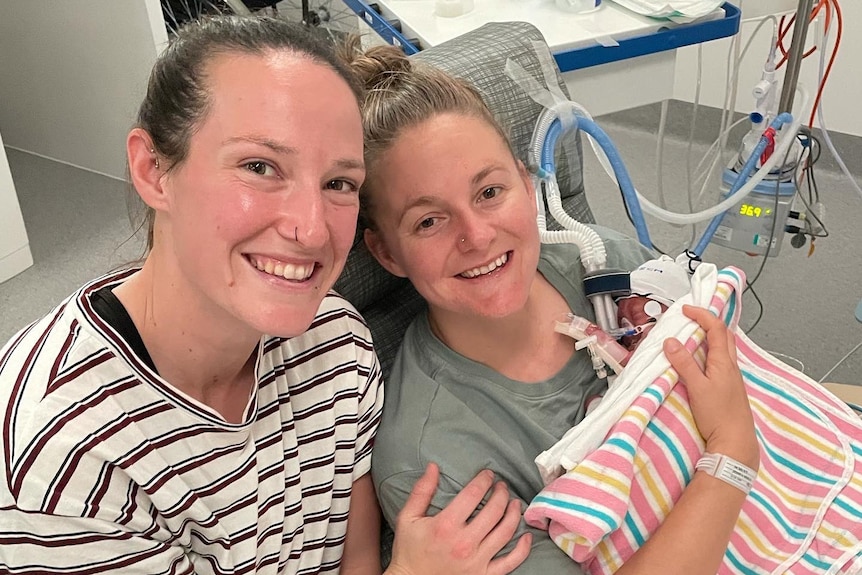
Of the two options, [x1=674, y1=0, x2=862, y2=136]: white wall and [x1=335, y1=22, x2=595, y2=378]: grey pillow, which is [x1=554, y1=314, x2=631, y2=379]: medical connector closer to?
[x1=335, y1=22, x2=595, y2=378]: grey pillow

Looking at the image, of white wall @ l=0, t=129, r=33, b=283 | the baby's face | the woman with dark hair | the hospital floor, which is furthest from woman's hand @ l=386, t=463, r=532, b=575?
white wall @ l=0, t=129, r=33, b=283

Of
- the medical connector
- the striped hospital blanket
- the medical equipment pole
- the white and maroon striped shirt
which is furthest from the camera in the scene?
the medical equipment pole

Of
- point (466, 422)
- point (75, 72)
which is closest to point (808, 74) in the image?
point (466, 422)

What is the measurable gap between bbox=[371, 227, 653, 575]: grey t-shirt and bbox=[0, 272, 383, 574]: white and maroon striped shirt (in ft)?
0.20

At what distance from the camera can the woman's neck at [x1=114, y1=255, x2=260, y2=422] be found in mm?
973

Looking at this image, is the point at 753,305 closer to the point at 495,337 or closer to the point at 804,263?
the point at 804,263

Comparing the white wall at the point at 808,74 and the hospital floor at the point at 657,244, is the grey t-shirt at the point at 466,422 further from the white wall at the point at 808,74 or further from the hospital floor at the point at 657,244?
the white wall at the point at 808,74

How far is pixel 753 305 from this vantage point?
2.77m

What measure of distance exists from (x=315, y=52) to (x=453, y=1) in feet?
4.03

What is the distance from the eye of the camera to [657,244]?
9.84 ft

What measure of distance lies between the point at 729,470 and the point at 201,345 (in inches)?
29.0

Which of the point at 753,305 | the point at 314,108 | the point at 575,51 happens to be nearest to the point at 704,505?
the point at 314,108

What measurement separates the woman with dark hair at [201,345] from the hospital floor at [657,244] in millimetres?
1515

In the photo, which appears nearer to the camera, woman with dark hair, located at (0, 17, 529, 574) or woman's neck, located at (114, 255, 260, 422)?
woman with dark hair, located at (0, 17, 529, 574)
